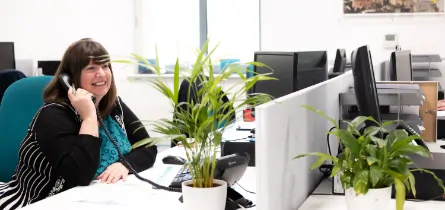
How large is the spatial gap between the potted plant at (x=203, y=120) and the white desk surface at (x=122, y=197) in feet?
0.75

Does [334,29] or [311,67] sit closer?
[311,67]

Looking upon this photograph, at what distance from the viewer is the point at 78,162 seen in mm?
Answer: 1914

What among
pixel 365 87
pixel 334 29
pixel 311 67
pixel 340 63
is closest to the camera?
pixel 365 87

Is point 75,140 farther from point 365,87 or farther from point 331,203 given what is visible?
point 365,87

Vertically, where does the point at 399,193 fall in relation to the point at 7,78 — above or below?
below

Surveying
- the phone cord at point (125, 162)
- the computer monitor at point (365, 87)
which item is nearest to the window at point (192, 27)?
the phone cord at point (125, 162)

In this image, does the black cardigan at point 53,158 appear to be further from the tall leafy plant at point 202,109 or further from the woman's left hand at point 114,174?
the tall leafy plant at point 202,109

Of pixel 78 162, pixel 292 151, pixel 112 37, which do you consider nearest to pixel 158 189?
pixel 78 162

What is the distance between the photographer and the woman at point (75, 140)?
1.95m

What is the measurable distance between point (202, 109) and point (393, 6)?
Answer: 401cm

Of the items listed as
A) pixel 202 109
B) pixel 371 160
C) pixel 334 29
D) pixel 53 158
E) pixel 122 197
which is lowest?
pixel 122 197

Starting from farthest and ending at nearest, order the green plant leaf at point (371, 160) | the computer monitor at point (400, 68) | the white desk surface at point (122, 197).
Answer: the computer monitor at point (400, 68)
the white desk surface at point (122, 197)
the green plant leaf at point (371, 160)

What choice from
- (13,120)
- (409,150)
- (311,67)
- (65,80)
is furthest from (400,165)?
(13,120)

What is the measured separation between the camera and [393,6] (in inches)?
193
